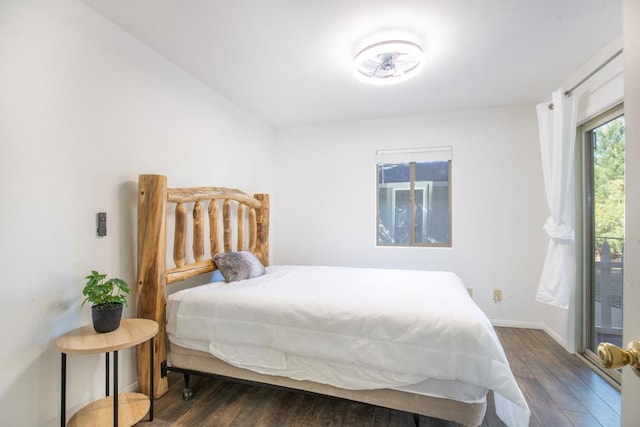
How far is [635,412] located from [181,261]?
230cm

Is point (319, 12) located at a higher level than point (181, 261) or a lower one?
higher

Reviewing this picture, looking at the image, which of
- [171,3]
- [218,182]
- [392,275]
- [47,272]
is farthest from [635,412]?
[218,182]

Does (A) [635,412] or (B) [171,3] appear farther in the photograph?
(B) [171,3]

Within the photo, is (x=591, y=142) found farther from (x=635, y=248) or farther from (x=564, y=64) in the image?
(x=635, y=248)

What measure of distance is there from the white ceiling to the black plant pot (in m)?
1.68

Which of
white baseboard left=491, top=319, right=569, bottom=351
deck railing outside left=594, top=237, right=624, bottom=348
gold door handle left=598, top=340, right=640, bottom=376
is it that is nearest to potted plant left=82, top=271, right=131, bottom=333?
gold door handle left=598, top=340, right=640, bottom=376

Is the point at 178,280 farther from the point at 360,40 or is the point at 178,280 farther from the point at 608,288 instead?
the point at 608,288

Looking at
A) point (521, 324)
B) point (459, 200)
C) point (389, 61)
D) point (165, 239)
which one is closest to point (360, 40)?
point (389, 61)

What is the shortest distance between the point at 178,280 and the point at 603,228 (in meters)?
3.28

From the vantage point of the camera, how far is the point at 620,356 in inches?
21.7

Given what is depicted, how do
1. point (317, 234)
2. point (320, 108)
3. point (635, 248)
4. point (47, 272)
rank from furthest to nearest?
1. point (317, 234)
2. point (320, 108)
3. point (47, 272)
4. point (635, 248)

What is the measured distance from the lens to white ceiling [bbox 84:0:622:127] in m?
1.67

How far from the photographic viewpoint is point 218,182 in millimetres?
2799

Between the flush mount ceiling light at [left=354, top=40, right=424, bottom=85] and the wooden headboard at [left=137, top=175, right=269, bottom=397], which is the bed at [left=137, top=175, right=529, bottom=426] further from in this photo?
the flush mount ceiling light at [left=354, top=40, right=424, bottom=85]
